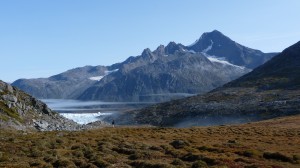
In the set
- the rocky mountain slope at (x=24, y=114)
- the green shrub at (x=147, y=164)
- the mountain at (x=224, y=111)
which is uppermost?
the rocky mountain slope at (x=24, y=114)

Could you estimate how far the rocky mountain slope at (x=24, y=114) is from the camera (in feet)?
226

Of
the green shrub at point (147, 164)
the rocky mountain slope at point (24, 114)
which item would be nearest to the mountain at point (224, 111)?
the rocky mountain slope at point (24, 114)

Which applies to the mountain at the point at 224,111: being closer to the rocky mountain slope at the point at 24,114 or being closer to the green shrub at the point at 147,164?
the rocky mountain slope at the point at 24,114

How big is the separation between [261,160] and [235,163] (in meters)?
4.07

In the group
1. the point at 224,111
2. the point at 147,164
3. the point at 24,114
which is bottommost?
the point at 224,111

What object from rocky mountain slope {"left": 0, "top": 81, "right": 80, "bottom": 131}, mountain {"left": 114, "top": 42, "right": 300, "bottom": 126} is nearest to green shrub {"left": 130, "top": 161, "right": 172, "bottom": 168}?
rocky mountain slope {"left": 0, "top": 81, "right": 80, "bottom": 131}

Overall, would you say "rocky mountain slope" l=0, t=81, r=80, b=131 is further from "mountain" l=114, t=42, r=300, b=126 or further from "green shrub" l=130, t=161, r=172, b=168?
"mountain" l=114, t=42, r=300, b=126

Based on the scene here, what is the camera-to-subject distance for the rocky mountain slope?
68.8 meters

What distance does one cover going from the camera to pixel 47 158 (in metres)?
30.6

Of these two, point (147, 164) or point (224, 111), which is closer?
point (147, 164)

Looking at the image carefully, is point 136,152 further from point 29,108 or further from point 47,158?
point 29,108

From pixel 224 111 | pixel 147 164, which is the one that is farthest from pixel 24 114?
pixel 224 111

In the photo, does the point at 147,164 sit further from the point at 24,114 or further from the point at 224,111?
the point at 224,111

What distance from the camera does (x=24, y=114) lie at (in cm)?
7769
